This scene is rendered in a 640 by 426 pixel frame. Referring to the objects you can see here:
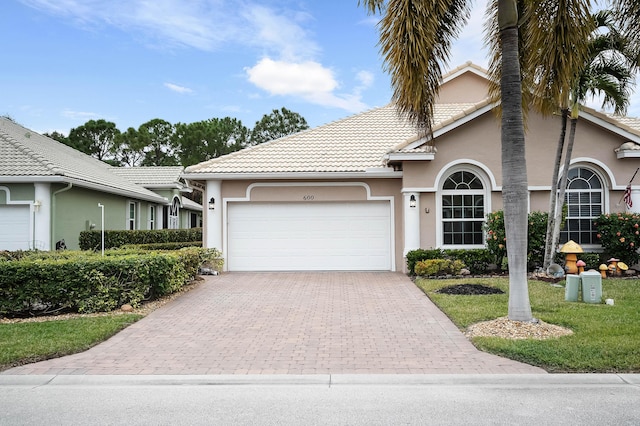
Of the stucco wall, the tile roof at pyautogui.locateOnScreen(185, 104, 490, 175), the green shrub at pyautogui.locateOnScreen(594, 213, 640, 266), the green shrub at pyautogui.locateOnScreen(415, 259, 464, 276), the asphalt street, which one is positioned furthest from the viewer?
the stucco wall

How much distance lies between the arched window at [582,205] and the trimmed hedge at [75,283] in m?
11.4

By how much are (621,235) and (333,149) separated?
29.1ft

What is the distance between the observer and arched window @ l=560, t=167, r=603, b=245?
13.8 meters

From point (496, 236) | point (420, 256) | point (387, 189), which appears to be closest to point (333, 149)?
point (387, 189)

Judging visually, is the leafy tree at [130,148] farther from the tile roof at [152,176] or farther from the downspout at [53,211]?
the downspout at [53,211]

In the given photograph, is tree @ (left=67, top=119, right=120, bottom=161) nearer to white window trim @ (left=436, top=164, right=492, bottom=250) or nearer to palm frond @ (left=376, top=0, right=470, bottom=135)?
white window trim @ (left=436, top=164, right=492, bottom=250)

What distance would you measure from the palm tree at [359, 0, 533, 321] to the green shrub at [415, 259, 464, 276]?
17.6 ft

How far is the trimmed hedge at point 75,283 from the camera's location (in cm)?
867

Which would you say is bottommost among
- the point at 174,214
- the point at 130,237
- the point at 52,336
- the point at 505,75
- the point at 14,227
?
the point at 52,336

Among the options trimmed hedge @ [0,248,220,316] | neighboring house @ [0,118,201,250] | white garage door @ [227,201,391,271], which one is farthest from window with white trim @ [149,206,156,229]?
trimmed hedge @ [0,248,220,316]

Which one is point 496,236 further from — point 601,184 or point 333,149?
point 333,149

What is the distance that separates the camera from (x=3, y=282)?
28.2 feet

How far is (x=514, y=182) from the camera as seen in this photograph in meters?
7.27

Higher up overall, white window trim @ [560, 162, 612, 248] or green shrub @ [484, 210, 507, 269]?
white window trim @ [560, 162, 612, 248]
